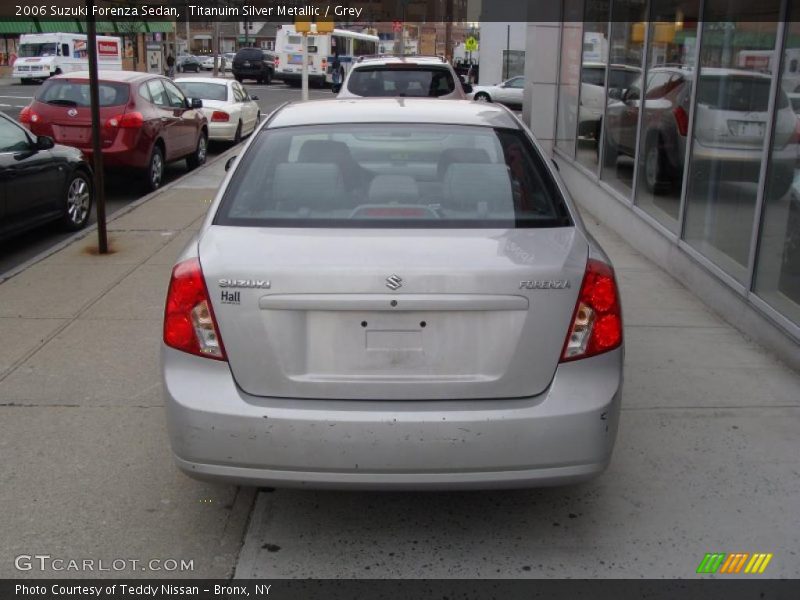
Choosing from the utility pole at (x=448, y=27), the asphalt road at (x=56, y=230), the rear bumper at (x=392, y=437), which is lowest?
the asphalt road at (x=56, y=230)

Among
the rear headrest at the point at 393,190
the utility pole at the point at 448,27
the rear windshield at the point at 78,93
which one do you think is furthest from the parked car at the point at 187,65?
the rear headrest at the point at 393,190

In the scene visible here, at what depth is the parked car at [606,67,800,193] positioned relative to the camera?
18.7 ft

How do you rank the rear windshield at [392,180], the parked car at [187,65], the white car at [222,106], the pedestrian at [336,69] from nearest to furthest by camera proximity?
1. the rear windshield at [392,180]
2. the white car at [222,106]
3. the pedestrian at [336,69]
4. the parked car at [187,65]

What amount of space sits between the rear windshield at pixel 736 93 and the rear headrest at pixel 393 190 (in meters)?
3.01

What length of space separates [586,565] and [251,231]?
1.83 m

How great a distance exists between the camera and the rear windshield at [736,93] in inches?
238

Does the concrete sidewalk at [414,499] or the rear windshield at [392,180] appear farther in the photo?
the rear windshield at [392,180]

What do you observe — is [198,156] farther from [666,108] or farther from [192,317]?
[192,317]

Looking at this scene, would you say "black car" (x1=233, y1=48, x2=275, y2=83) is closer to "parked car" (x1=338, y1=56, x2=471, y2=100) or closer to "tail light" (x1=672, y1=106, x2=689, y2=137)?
"parked car" (x1=338, y1=56, x2=471, y2=100)

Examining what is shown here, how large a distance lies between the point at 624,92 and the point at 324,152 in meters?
6.58

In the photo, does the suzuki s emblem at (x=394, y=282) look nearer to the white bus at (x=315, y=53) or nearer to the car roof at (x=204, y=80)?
the car roof at (x=204, y=80)

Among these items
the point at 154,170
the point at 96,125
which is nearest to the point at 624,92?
the point at 96,125

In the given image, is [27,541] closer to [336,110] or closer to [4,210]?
[336,110]

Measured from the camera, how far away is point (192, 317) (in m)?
3.28
